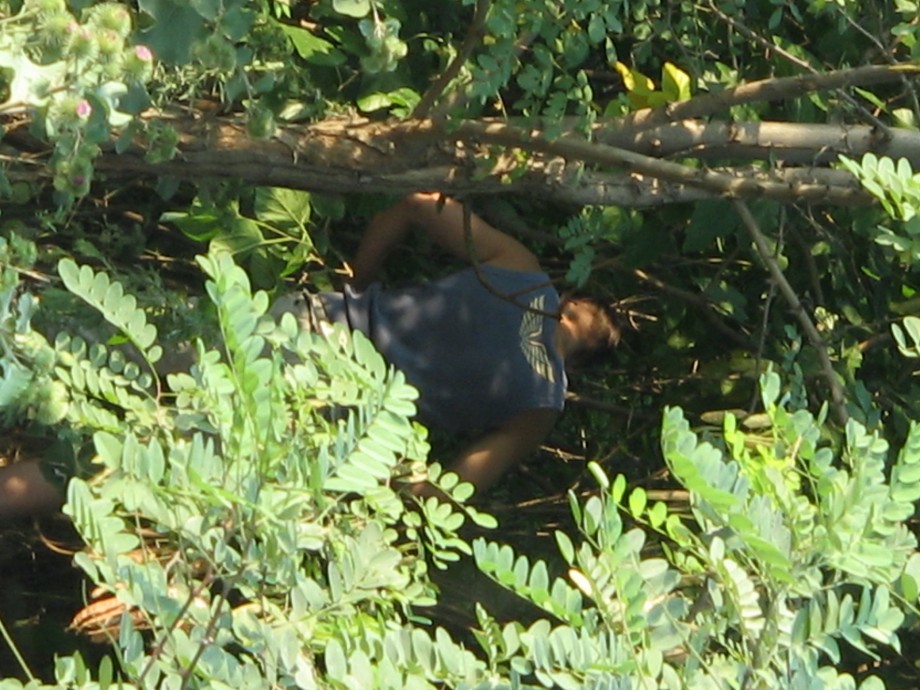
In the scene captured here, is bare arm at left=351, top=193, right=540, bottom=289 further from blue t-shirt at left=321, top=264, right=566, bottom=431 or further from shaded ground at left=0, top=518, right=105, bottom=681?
shaded ground at left=0, top=518, right=105, bottom=681

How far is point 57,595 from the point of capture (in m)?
3.33

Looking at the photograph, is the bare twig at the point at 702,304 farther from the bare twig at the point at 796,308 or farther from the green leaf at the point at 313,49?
the green leaf at the point at 313,49

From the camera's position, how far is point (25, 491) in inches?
101

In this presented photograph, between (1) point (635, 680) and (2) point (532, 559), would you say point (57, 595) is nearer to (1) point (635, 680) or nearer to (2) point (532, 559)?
(2) point (532, 559)

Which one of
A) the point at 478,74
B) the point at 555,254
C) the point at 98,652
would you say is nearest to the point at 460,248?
the point at 555,254

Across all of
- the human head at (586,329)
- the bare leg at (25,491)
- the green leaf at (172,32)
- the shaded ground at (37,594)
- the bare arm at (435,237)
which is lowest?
the shaded ground at (37,594)

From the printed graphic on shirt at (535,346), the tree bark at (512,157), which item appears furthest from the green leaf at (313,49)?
the printed graphic on shirt at (535,346)

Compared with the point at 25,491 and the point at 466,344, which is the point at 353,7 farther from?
the point at 25,491

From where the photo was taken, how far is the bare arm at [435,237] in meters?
2.72

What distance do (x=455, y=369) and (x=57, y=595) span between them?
114 cm

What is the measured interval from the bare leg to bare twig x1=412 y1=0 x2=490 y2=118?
2.97 feet

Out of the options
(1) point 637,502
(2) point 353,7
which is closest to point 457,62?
(2) point 353,7

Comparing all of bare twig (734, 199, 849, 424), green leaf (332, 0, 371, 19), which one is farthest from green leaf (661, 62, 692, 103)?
green leaf (332, 0, 371, 19)

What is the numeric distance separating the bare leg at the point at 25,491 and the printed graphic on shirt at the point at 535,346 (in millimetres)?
852
